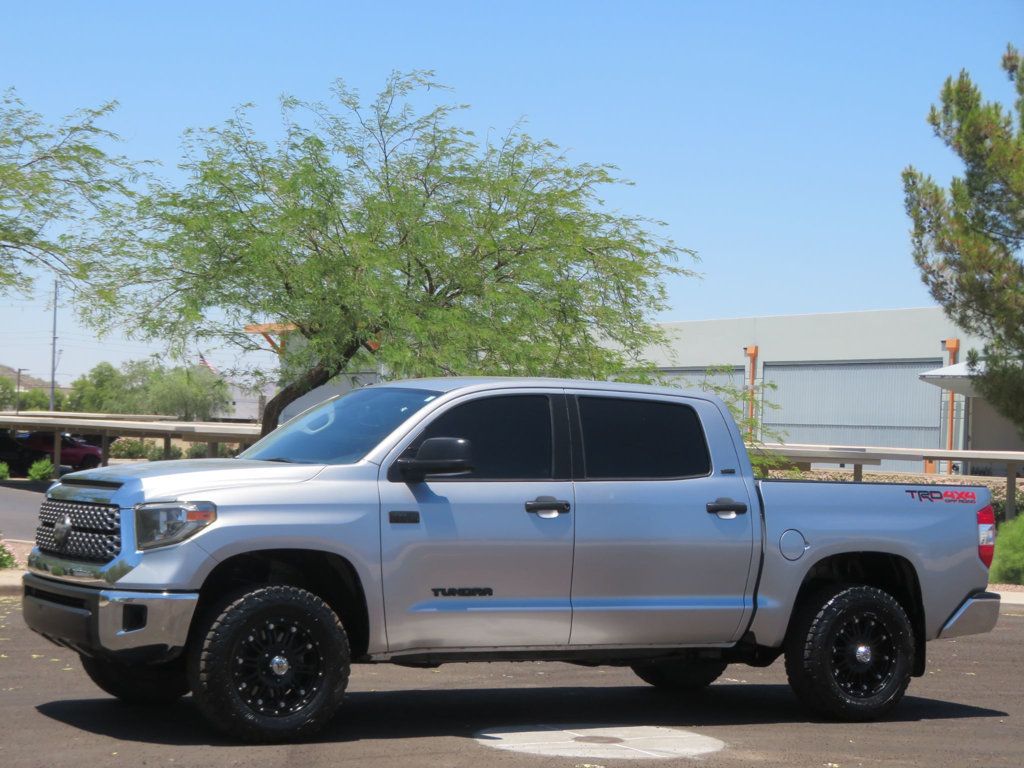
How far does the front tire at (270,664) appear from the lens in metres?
7.30

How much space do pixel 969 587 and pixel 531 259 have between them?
45.7ft

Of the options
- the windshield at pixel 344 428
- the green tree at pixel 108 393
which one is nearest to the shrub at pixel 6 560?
the windshield at pixel 344 428

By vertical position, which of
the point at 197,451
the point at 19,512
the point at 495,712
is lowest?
the point at 19,512

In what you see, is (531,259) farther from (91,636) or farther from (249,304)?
(91,636)

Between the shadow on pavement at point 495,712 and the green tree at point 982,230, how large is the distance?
17.0m

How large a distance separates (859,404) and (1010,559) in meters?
35.4

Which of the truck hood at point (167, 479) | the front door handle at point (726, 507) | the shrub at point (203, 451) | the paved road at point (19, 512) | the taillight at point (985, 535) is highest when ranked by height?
the truck hood at point (167, 479)

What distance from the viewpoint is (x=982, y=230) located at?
86.6ft

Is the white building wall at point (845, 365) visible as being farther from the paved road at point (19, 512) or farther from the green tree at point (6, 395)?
the green tree at point (6, 395)

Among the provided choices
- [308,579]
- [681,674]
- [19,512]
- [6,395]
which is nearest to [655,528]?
[308,579]

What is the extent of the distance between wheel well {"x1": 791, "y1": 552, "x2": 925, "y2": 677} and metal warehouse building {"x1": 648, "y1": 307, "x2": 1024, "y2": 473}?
41.2 m

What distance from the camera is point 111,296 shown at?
21.1m

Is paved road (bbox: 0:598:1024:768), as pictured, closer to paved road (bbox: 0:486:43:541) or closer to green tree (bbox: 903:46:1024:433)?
paved road (bbox: 0:486:43:541)

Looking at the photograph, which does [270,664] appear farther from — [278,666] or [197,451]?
[197,451]
